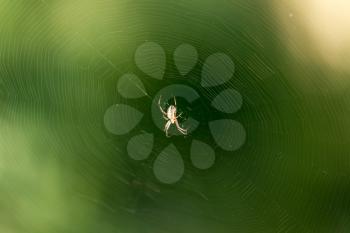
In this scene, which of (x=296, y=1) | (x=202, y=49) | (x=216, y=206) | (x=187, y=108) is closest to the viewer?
(x=296, y=1)

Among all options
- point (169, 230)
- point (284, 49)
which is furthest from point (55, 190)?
point (284, 49)

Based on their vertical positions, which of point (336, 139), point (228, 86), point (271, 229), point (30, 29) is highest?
point (30, 29)

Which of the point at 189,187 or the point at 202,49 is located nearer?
the point at 202,49

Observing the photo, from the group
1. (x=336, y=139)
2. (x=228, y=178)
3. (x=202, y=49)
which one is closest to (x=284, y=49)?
(x=202, y=49)

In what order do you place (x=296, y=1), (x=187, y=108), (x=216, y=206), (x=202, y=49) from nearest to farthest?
(x=296, y=1) < (x=202, y=49) < (x=187, y=108) < (x=216, y=206)

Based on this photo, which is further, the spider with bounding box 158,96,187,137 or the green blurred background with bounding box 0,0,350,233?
the spider with bounding box 158,96,187,137

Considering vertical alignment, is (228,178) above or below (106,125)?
below

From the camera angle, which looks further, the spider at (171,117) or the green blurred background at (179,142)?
the spider at (171,117)

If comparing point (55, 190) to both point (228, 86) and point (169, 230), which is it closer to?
point (169, 230)
